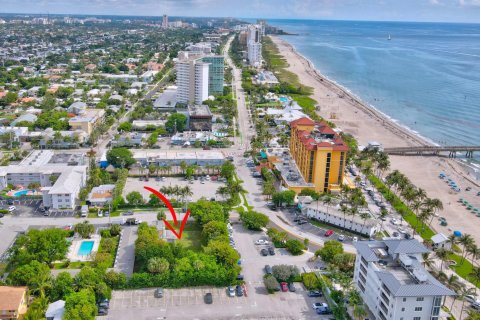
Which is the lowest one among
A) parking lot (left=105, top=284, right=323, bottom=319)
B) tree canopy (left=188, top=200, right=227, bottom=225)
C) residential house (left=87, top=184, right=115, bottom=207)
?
parking lot (left=105, top=284, right=323, bottom=319)

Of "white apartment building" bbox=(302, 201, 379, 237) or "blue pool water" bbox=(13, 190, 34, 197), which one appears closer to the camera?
"white apartment building" bbox=(302, 201, 379, 237)

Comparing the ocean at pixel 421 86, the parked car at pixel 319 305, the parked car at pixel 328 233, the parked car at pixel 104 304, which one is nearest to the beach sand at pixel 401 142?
the ocean at pixel 421 86

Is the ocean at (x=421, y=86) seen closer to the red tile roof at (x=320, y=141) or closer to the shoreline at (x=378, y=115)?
the shoreline at (x=378, y=115)

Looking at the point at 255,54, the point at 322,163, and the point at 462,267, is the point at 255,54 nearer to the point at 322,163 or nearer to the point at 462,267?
the point at 322,163

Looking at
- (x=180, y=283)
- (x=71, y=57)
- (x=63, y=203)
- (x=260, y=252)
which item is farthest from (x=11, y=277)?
(x=71, y=57)

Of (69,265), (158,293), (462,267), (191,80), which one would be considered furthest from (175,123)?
(462,267)

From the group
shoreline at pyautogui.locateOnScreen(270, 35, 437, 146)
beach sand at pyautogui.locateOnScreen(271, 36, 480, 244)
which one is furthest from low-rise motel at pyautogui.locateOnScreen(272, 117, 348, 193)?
shoreline at pyautogui.locateOnScreen(270, 35, 437, 146)

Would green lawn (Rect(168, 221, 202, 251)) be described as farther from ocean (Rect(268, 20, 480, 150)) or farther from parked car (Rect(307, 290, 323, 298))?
ocean (Rect(268, 20, 480, 150))
